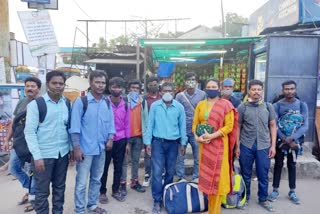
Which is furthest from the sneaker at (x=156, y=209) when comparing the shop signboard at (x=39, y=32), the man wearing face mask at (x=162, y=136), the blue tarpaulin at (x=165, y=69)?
the blue tarpaulin at (x=165, y=69)

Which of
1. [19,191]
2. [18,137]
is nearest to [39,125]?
[18,137]

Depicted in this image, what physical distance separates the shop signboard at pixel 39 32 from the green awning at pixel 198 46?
2393 mm

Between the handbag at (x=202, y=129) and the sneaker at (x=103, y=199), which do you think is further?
the sneaker at (x=103, y=199)

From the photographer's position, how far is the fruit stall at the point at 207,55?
7.42 metres

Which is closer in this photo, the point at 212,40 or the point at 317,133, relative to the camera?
the point at 317,133

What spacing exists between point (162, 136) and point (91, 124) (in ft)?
3.23

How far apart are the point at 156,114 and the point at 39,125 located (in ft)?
5.04

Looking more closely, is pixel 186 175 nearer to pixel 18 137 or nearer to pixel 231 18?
pixel 18 137

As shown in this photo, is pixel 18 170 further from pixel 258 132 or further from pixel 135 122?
pixel 258 132

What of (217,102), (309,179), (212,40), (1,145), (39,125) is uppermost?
(212,40)

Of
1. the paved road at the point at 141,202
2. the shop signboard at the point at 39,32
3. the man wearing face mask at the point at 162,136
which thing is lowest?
the paved road at the point at 141,202

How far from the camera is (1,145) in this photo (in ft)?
19.6

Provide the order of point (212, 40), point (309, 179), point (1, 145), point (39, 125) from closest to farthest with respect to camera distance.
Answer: point (39, 125) < point (309, 179) < point (1, 145) < point (212, 40)

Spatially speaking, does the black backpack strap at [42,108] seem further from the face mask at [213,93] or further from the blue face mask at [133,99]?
Answer: the face mask at [213,93]
